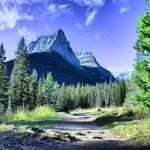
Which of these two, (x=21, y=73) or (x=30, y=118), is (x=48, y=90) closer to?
(x=21, y=73)

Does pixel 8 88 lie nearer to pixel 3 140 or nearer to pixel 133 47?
pixel 133 47

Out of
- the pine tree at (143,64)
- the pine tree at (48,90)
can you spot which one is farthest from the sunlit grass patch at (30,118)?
the pine tree at (48,90)

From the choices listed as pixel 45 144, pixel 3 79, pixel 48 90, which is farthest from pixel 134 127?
pixel 48 90

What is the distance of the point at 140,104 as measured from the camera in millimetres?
29031

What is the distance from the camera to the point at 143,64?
2847 cm

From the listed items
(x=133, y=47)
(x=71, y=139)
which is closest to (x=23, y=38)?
(x=133, y=47)

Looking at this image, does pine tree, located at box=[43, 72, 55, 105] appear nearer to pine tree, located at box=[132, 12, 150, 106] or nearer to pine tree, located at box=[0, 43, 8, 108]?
pine tree, located at box=[0, 43, 8, 108]

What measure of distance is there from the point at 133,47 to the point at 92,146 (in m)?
14.3

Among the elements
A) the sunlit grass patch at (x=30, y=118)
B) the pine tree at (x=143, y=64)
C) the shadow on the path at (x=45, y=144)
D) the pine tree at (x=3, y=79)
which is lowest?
the shadow on the path at (x=45, y=144)

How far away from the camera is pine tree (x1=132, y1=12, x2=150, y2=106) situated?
1117 inches

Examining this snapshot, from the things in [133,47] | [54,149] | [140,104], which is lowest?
[54,149]

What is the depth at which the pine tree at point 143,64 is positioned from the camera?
2836 centimetres

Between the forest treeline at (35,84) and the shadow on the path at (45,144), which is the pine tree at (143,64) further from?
the shadow on the path at (45,144)

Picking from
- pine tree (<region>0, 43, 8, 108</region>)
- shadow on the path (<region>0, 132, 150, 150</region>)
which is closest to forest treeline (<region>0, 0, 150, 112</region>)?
pine tree (<region>0, 43, 8, 108</region>)
